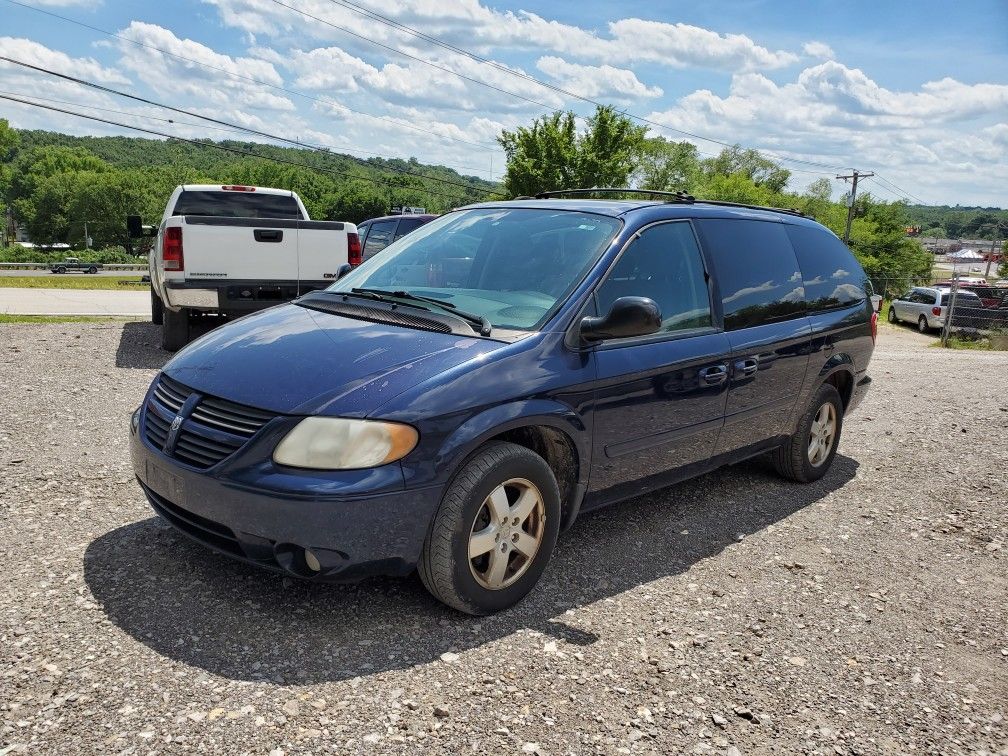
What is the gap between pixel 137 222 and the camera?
446 inches

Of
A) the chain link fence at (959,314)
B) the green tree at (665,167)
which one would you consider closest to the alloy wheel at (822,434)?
the chain link fence at (959,314)

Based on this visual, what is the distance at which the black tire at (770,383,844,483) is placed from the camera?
17.6ft

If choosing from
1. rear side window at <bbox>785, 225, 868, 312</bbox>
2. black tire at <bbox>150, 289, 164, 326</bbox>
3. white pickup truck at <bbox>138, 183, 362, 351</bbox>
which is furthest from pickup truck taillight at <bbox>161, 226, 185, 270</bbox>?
rear side window at <bbox>785, 225, 868, 312</bbox>

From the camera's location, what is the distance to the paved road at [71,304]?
14266 mm

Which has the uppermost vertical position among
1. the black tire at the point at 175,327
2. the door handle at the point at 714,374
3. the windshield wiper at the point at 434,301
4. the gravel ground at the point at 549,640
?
A: the windshield wiper at the point at 434,301

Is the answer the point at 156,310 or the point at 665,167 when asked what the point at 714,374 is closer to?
the point at 156,310

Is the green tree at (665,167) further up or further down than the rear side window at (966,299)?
further up

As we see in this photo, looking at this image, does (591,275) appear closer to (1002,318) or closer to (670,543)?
(670,543)

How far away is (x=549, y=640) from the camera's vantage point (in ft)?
10.7

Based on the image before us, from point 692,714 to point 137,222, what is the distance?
35.4 ft

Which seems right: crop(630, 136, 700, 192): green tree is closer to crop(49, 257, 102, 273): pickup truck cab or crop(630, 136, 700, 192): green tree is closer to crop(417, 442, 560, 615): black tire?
crop(49, 257, 102, 273): pickup truck cab

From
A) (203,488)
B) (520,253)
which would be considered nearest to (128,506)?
(203,488)

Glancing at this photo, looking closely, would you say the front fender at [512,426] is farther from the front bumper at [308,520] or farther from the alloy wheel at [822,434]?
the alloy wheel at [822,434]

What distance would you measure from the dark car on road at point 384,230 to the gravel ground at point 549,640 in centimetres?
1055
